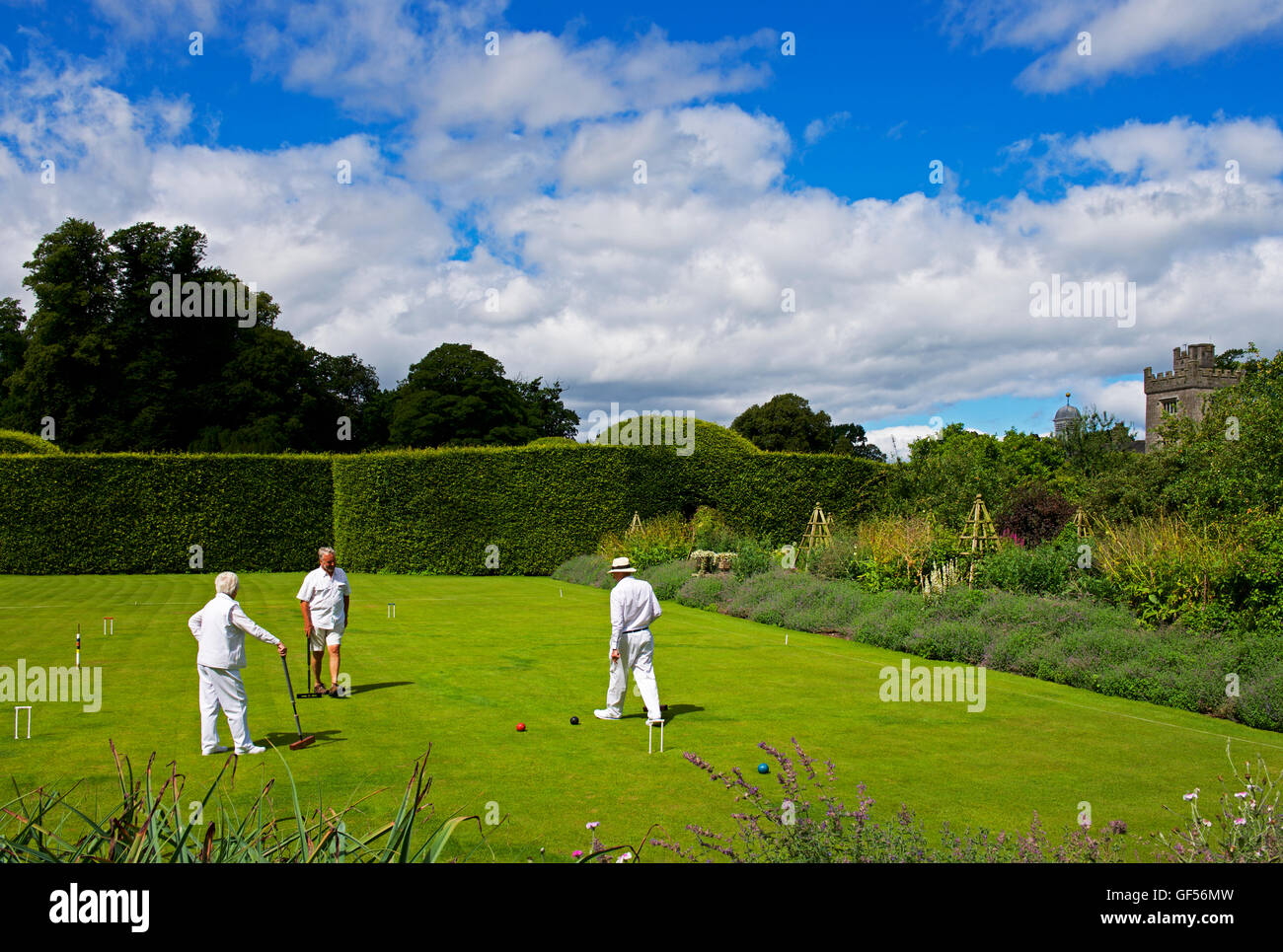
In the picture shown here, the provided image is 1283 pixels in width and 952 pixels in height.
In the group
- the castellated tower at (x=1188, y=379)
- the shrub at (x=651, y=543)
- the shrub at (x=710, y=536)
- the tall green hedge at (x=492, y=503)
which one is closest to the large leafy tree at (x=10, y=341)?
the tall green hedge at (x=492, y=503)

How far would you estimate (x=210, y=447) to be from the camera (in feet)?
132

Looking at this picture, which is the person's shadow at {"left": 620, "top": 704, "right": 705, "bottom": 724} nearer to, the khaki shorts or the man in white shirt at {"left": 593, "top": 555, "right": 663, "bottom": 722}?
the man in white shirt at {"left": 593, "top": 555, "right": 663, "bottom": 722}

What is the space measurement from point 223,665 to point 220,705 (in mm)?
407

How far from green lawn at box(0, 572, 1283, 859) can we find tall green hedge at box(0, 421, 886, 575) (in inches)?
559

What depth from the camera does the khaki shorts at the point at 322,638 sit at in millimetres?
11055

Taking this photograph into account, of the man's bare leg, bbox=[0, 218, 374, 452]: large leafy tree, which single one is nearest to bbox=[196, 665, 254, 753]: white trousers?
the man's bare leg

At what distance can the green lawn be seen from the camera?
674cm

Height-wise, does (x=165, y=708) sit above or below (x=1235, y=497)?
below

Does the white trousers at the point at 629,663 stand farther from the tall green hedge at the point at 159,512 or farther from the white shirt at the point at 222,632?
the tall green hedge at the point at 159,512
